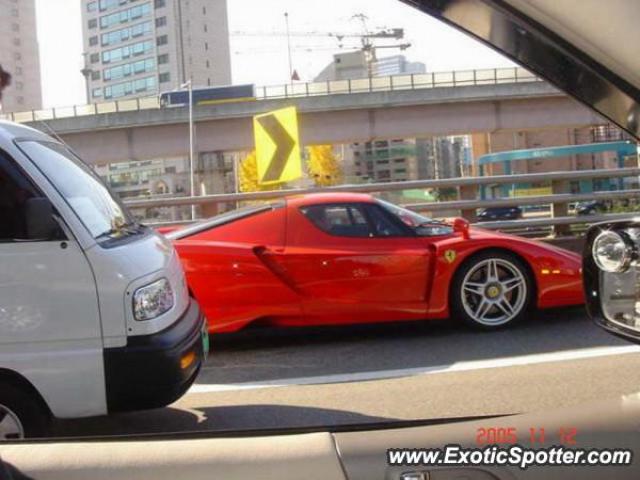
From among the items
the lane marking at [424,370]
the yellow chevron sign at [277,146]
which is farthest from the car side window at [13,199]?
the yellow chevron sign at [277,146]

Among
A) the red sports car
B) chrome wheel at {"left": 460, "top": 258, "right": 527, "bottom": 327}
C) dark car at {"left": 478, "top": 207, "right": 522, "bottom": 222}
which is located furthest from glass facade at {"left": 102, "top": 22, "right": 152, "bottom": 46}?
dark car at {"left": 478, "top": 207, "right": 522, "bottom": 222}

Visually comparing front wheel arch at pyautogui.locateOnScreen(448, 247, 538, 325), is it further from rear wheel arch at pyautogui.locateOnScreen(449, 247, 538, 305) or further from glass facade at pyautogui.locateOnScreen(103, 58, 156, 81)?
glass facade at pyautogui.locateOnScreen(103, 58, 156, 81)

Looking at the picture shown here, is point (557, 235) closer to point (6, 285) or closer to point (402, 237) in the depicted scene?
point (402, 237)

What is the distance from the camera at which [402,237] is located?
227 inches

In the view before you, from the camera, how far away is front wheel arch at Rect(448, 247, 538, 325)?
5.79 meters

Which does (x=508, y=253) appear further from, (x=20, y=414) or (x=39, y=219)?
(x=20, y=414)

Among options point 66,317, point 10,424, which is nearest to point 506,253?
point 66,317

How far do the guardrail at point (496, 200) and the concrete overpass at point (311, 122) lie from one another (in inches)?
765

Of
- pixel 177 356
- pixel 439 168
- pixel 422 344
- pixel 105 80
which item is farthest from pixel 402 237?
pixel 439 168

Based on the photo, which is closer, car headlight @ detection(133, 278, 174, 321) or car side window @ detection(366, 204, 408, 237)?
car headlight @ detection(133, 278, 174, 321)

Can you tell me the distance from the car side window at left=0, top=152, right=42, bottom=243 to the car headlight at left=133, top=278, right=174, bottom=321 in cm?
57

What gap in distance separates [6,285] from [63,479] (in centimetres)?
171

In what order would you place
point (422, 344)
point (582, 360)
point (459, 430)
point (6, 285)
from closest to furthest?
point (459, 430) < point (6, 285) < point (582, 360) < point (422, 344)

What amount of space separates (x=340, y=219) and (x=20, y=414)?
340 centimetres
